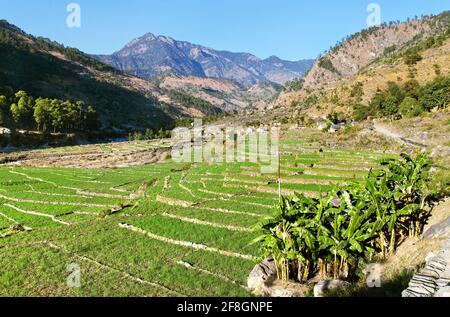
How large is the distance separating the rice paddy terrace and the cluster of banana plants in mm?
1685

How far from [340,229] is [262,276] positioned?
12.0ft

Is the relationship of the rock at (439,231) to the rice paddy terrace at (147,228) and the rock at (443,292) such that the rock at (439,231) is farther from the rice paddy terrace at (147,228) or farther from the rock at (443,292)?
the rice paddy terrace at (147,228)

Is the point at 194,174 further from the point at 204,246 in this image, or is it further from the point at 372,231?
the point at 372,231

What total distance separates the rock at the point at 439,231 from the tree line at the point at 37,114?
375 ft

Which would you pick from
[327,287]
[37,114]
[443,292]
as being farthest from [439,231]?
[37,114]

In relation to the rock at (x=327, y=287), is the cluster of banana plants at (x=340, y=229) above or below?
above

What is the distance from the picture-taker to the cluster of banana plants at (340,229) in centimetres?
1420

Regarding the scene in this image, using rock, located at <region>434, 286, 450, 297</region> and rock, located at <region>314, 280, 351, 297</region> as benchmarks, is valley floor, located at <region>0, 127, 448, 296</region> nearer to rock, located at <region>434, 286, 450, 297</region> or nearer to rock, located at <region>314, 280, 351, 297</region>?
rock, located at <region>314, 280, 351, 297</region>

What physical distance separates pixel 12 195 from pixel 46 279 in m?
28.0

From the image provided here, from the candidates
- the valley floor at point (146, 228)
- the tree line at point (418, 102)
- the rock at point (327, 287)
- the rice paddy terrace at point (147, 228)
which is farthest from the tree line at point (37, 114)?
the rock at point (327, 287)

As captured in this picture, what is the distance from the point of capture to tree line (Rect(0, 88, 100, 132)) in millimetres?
108688

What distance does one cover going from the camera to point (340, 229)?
14711 millimetres

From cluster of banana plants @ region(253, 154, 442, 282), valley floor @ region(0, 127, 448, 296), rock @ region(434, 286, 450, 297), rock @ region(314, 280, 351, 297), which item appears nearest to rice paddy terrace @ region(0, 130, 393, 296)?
valley floor @ region(0, 127, 448, 296)
